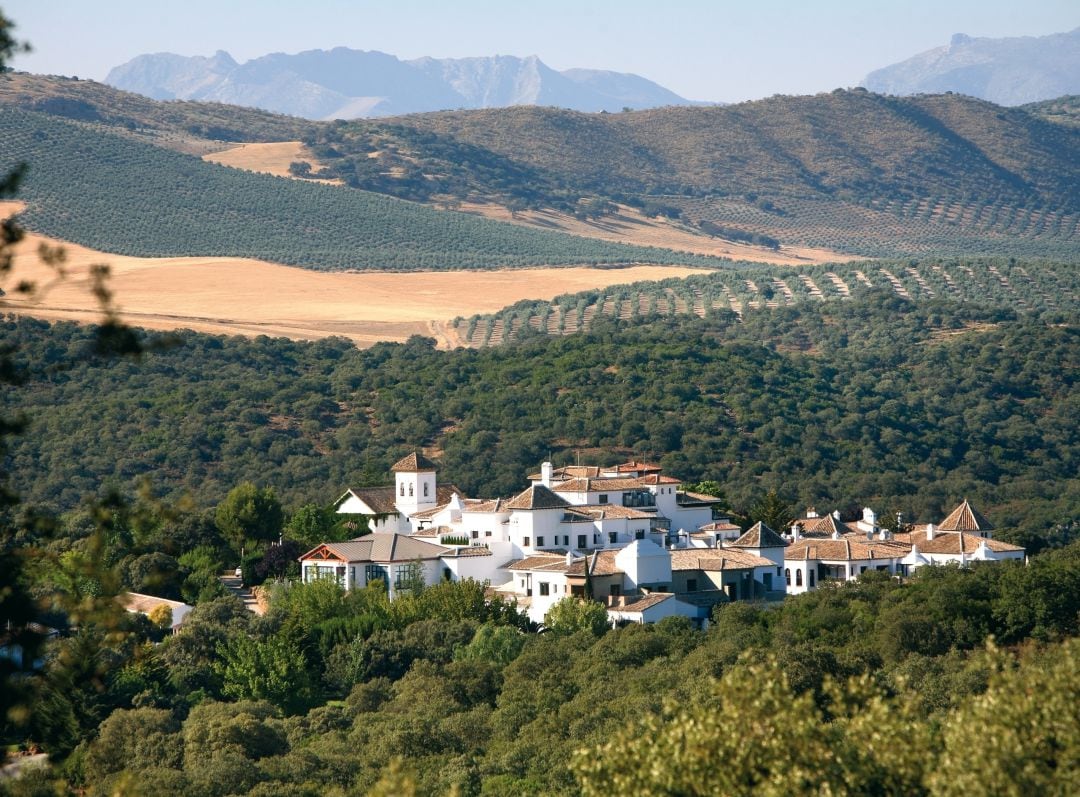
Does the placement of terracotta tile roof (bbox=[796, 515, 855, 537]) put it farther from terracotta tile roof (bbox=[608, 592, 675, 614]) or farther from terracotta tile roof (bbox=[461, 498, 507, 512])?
terracotta tile roof (bbox=[608, 592, 675, 614])

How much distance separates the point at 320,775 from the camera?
41.4m

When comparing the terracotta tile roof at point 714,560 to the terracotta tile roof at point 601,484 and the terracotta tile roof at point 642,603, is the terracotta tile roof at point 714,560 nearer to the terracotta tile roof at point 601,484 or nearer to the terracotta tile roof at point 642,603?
the terracotta tile roof at point 642,603

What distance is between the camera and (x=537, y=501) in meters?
61.8

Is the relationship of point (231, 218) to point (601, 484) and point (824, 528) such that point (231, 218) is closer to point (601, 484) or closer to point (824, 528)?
point (601, 484)

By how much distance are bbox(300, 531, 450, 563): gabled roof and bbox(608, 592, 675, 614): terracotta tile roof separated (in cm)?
725

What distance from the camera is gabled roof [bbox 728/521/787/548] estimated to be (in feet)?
205

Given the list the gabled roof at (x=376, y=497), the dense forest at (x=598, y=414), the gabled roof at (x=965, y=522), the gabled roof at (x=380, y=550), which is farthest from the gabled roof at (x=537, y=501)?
the dense forest at (x=598, y=414)

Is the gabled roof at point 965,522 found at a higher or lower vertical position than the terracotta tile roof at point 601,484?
lower

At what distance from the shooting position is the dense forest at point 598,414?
3403 inches

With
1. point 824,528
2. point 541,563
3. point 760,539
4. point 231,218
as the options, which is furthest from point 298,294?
point 541,563

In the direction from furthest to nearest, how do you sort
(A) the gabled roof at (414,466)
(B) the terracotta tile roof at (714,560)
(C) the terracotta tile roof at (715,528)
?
(A) the gabled roof at (414,466) → (C) the terracotta tile roof at (715,528) → (B) the terracotta tile roof at (714,560)

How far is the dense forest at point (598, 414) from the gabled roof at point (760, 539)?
11.2 metres

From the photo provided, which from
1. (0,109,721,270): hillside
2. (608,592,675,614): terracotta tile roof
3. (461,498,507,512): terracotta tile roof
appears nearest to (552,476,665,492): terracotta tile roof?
(461,498,507,512): terracotta tile roof

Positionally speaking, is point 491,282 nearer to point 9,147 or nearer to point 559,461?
point 9,147
